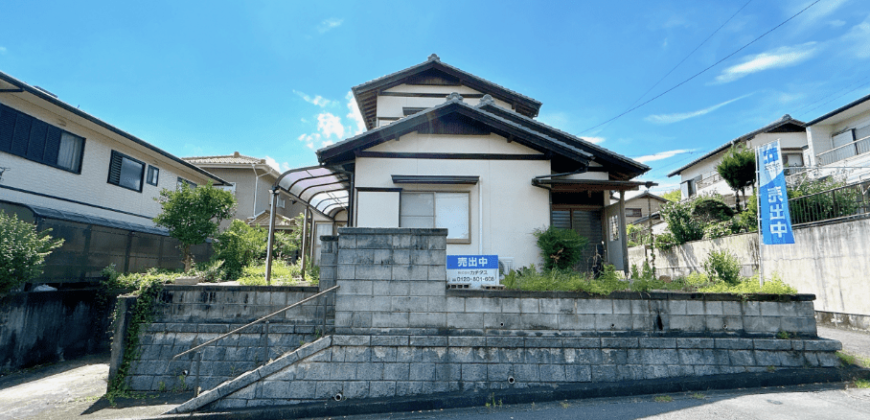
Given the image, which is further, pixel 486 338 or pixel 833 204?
pixel 833 204

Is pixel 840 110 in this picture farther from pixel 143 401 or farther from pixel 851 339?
pixel 143 401

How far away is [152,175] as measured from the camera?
14648 millimetres

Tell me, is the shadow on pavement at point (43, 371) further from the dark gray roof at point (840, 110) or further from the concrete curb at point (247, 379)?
the dark gray roof at point (840, 110)

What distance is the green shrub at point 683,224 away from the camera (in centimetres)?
1320

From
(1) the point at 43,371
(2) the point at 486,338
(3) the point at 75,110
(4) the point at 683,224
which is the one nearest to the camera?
(2) the point at 486,338

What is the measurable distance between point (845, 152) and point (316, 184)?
2220 centimetres

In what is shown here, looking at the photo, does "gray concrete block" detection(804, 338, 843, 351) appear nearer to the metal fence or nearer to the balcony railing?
the metal fence

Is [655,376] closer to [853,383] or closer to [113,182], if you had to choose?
[853,383]

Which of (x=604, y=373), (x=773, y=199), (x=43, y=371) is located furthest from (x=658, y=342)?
(x=43, y=371)

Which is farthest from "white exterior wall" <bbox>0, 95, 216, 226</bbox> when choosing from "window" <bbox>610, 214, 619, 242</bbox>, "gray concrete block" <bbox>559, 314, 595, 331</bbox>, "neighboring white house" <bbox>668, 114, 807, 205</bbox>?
"neighboring white house" <bbox>668, 114, 807, 205</bbox>

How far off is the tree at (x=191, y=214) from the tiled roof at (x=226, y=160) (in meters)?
11.3

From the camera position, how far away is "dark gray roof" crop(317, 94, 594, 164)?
28.5ft

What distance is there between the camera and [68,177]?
11156mm

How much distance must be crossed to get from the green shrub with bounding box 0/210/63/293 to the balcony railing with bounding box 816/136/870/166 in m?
26.4
